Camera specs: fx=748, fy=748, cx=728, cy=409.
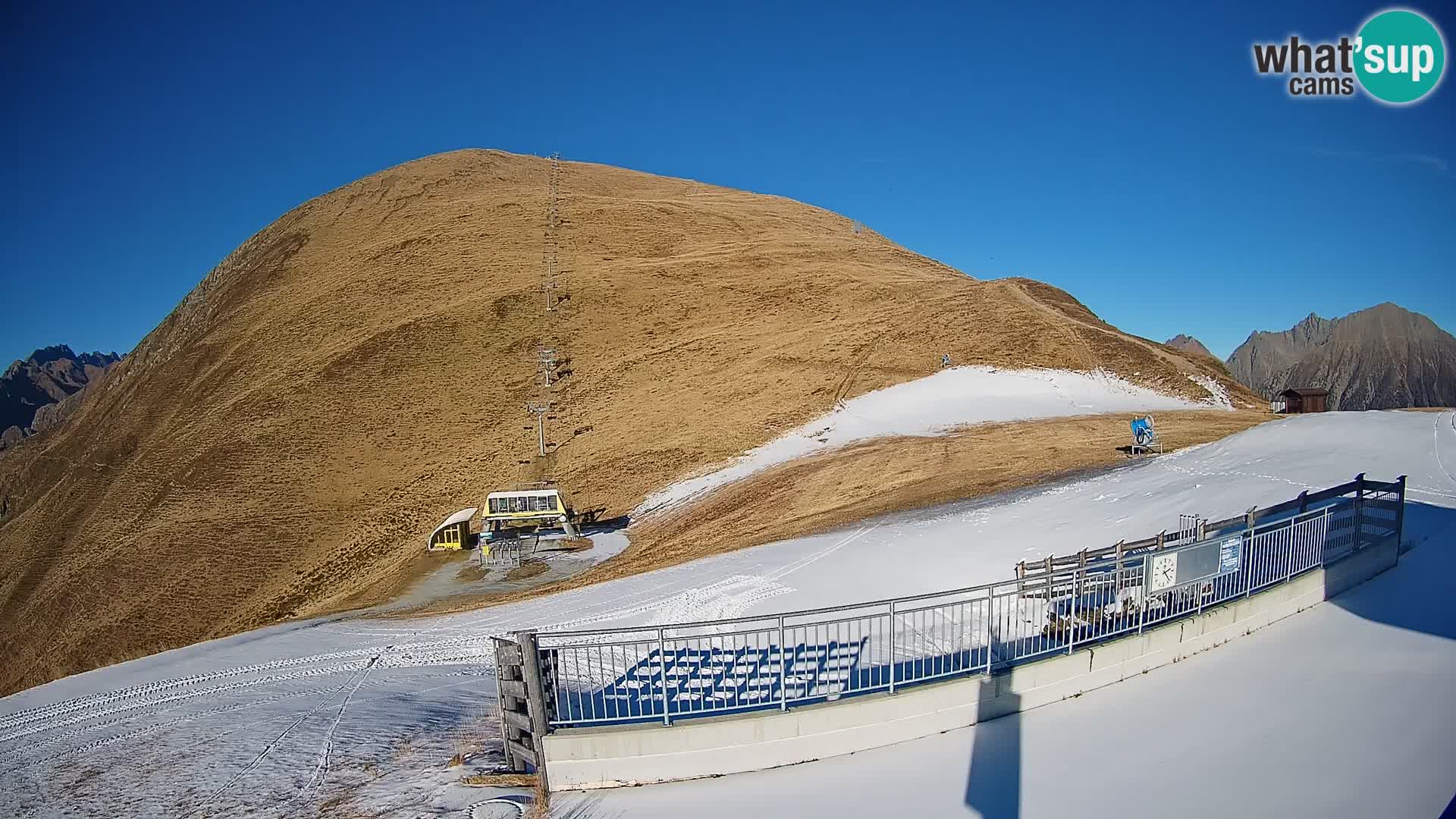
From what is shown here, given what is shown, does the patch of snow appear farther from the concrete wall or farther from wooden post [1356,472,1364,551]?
the concrete wall

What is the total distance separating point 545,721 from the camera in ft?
24.3

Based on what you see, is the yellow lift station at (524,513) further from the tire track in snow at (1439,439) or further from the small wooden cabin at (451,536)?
the tire track in snow at (1439,439)

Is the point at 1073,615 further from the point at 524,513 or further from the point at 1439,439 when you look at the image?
the point at 524,513

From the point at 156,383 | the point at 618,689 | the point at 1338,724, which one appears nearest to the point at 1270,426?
the point at 1338,724

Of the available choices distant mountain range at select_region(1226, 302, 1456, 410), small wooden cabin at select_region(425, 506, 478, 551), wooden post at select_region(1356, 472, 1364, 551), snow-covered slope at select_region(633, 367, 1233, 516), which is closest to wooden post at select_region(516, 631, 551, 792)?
wooden post at select_region(1356, 472, 1364, 551)

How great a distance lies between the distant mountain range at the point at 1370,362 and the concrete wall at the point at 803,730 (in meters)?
157

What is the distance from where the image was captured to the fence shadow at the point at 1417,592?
9266 millimetres

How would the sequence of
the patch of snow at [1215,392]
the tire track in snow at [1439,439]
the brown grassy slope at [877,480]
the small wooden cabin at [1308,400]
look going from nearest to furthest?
the tire track in snow at [1439,439] < the brown grassy slope at [877,480] < the patch of snow at [1215,392] < the small wooden cabin at [1308,400]

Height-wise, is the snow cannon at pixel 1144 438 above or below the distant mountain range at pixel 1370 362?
below

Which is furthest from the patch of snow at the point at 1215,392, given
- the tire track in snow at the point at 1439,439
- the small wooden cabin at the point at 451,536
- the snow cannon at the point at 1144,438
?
the small wooden cabin at the point at 451,536

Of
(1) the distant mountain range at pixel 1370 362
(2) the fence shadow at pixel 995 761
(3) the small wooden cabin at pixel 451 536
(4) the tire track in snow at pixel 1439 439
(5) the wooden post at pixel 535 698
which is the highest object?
(1) the distant mountain range at pixel 1370 362

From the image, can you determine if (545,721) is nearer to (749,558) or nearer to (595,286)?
(749,558)

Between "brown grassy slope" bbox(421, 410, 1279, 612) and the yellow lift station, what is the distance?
2900 millimetres

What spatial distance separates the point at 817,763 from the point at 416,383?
4402 cm
